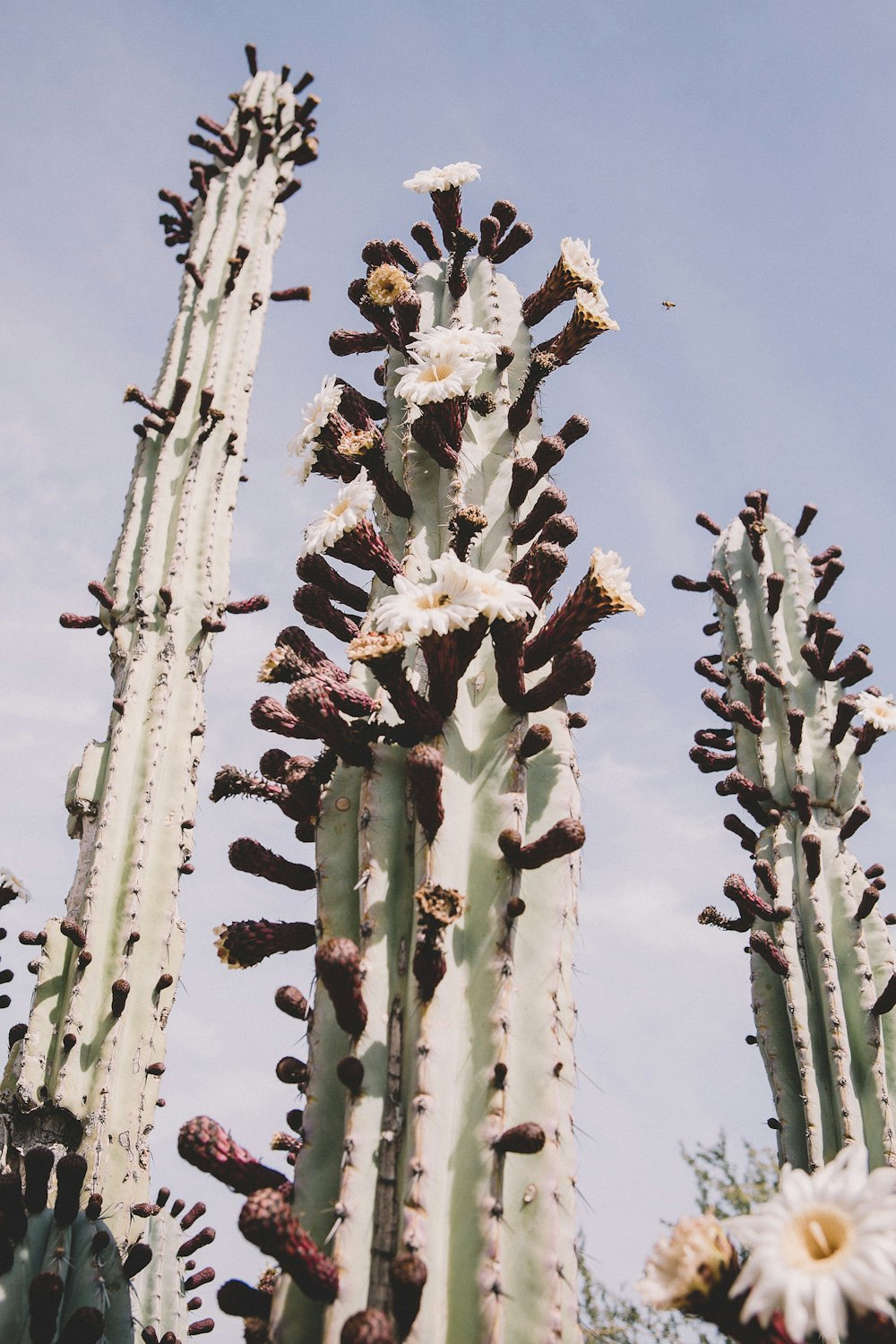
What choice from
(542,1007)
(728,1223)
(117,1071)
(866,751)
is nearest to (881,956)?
(866,751)

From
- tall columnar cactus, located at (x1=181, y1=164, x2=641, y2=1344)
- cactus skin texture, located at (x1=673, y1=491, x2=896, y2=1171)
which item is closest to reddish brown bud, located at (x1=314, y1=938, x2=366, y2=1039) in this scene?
tall columnar cactus, located at (x1=181, y1=164, x2=641, y2=1344)

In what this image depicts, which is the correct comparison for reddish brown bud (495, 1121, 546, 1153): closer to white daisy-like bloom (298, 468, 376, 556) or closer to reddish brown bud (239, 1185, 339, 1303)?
reddish brown bud (239, 1185, 339, 1303)

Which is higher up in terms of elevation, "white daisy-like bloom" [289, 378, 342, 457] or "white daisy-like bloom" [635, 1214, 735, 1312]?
"white daisy-like bloom" [289, 378, 342, 457]

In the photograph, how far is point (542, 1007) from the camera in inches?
102

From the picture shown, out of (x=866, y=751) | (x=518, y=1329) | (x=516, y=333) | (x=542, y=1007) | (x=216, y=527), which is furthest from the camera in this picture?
(x=216, y=527)

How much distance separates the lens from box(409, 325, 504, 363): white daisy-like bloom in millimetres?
3594

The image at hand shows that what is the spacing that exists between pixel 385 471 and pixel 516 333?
96 centimetres

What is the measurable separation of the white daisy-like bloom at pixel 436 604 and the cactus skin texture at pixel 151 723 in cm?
270

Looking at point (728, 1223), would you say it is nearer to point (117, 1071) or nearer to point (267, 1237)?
point (267, 1237)

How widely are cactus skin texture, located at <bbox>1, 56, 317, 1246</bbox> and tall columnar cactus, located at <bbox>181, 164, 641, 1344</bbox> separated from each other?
1986mm

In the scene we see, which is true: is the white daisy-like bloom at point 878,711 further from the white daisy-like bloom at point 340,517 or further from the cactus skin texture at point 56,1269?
the cactus skin texture at point 56,1269

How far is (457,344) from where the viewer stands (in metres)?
3.61

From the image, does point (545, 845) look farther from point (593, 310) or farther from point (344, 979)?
point (593, 310)

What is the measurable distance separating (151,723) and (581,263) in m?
3.07
